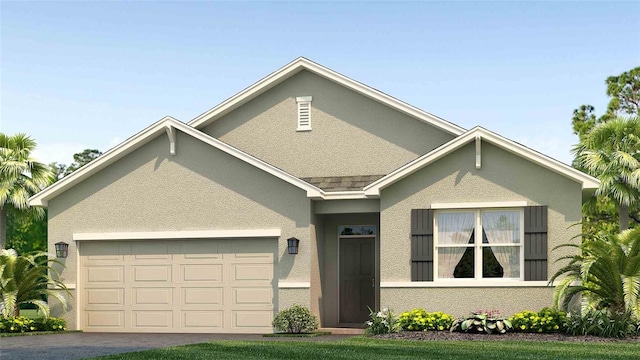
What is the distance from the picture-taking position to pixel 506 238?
59.6 feet

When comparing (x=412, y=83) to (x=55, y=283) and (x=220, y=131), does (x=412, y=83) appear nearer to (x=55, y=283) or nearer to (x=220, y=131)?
(x=220, y=131)

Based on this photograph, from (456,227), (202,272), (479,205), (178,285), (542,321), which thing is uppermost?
(479,205)

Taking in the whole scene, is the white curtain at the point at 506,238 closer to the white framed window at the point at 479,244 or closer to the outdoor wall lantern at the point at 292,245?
the white framed window at the point at 479,244

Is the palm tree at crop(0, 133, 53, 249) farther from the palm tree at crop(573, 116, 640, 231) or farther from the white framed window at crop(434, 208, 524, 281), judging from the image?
the palm tree at crop(573, 116, 640, 231)

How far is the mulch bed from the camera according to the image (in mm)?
16125

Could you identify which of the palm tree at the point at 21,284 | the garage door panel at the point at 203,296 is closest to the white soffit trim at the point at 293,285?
the garage door panel at the point at 203,296

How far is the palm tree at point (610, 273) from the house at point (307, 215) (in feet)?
2.96

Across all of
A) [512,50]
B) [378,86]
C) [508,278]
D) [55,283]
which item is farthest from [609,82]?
[55,283]

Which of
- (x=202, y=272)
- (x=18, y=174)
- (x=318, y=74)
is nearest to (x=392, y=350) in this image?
(x=202, y=272)

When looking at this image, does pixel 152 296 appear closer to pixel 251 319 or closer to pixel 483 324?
pixel 251 319

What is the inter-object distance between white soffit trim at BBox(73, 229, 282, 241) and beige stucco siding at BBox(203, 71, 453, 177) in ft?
8.55

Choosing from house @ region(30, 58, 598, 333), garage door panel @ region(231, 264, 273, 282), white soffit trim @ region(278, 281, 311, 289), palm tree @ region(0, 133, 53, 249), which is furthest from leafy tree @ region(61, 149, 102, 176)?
white soffit trim @ region(278, 281, 311, 289)

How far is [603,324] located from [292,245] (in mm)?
7003

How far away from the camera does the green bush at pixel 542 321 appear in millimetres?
17094
